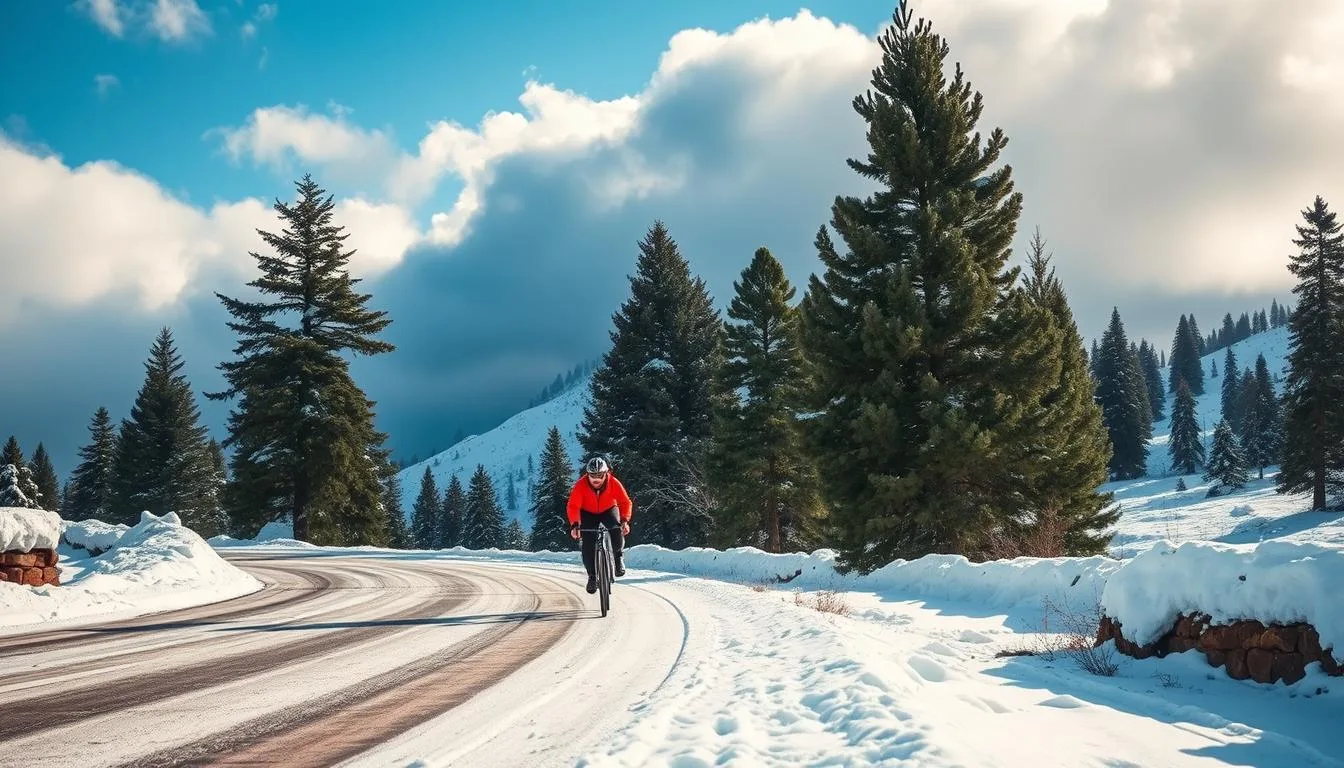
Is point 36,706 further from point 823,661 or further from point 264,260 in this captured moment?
point 264,260

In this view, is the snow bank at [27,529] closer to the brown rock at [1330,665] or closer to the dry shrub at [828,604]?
the dry shrub at [828,604]

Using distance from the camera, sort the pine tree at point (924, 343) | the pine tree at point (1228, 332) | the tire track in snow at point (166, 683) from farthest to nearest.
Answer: the pine tree at point (1228, 332) → the pine tree at point (924, 343) → the tire track in snow at point (166, 683)

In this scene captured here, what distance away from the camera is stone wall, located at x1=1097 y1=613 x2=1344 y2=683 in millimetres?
4754

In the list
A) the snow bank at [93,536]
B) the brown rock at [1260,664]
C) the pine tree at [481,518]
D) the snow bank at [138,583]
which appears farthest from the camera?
the pine tree at [481,518]

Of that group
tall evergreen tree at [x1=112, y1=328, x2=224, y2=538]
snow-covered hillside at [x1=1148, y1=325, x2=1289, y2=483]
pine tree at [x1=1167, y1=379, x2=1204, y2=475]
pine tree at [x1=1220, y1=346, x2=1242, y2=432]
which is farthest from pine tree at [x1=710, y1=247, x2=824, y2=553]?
pine tree at [x1=1220, y1=346, x2=1242, y2=432]

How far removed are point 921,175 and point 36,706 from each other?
16763 millimetres

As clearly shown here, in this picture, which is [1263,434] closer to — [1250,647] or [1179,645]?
[1179,645]

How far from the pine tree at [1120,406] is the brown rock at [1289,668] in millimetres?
75148

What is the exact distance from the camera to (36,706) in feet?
14.0

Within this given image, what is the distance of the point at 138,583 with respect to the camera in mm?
10977

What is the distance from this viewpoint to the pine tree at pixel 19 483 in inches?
1439

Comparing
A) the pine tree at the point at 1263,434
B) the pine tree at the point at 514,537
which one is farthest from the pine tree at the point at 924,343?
the pine tree at the point at 1263,434

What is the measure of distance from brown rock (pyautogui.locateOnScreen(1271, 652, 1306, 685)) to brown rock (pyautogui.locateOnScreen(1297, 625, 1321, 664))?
1.8 inches

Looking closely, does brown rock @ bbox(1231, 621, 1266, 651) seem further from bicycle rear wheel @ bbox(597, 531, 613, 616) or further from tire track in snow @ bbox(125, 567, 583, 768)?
bicycle rear wheel @ bbox(597, 531, 613, 616)
